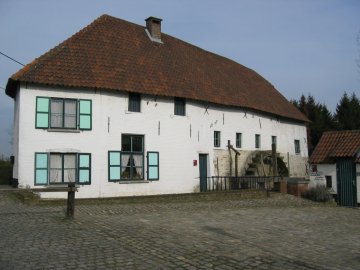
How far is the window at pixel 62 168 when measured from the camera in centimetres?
1622

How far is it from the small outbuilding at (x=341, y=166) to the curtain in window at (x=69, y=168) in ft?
36.3

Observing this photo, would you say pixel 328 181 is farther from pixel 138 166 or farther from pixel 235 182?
pixel 138 166

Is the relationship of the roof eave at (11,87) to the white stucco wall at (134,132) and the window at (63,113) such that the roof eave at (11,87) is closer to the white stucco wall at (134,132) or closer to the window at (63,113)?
the white stucco wall at (134,132)

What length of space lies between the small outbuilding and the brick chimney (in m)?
10.6

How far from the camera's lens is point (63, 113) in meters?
16.9

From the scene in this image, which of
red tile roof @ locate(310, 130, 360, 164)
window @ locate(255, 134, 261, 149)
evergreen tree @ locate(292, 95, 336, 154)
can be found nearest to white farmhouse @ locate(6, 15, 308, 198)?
window @ locate(255, 134, 261, 149)

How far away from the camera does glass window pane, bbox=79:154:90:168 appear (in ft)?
55.7

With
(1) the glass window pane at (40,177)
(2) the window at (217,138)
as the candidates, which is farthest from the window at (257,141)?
(1) the glass window pane at (40,177)

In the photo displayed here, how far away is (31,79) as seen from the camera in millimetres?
16078

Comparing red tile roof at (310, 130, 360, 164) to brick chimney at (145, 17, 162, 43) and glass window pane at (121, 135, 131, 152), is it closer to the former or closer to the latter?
glass window pane at (121, 135, 131, 152)

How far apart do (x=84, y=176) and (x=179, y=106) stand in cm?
605

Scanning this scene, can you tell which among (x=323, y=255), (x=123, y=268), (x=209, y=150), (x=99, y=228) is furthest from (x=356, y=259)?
(x=209, y=150)

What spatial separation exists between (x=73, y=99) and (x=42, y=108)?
4.34 ft

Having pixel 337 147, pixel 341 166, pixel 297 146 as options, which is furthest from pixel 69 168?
pixel 297 146
